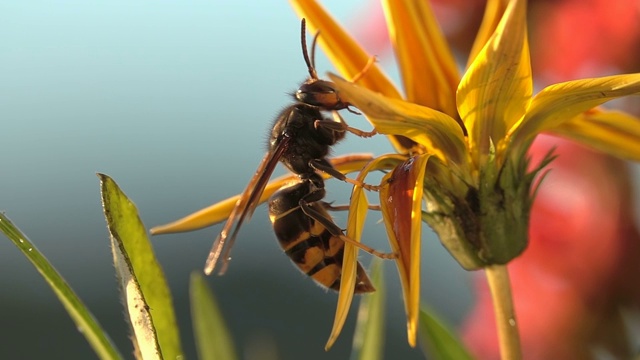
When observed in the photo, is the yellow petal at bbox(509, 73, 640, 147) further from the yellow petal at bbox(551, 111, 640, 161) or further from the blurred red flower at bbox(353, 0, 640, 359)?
the blurred red flower at bbox(353, 0, 640, 359)

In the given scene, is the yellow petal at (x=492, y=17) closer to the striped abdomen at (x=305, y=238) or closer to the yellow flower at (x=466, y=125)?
the yellow flower at (x=466, y=125)

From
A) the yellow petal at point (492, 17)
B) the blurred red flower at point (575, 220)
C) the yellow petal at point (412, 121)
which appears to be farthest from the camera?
the blurred red flower at point (575, 220)

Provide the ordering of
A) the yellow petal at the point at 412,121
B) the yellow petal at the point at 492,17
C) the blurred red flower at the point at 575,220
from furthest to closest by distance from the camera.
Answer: the blurred red flower at the point at 575,220 → the yellow petal at the point at 492,17 → the yellow petal at the point at 412,121

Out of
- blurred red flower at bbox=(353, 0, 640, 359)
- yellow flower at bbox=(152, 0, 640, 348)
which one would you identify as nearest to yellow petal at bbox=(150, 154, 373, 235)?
yellow flower at bbox=(152, 0, 640, 348)

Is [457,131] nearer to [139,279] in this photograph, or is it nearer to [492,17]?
[492,17]

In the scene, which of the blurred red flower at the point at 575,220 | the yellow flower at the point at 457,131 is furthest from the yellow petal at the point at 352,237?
the blurred red flower at the point at 575,220

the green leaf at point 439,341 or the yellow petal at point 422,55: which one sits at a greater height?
the yellow petal at point 422,55

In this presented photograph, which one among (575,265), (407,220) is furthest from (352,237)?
(575,265)
